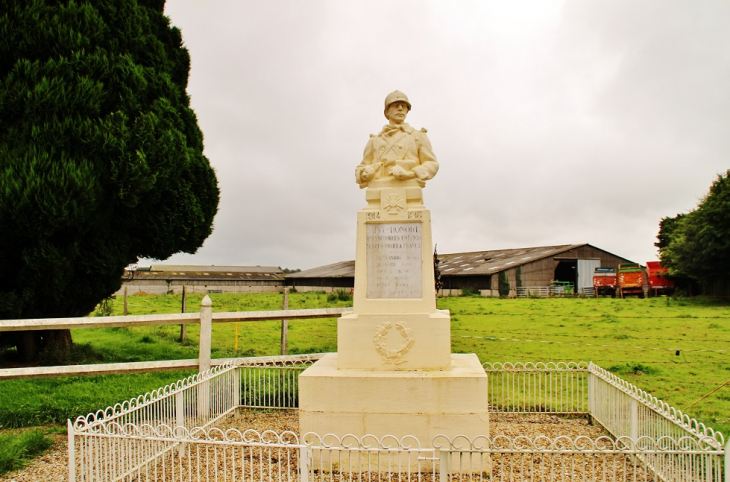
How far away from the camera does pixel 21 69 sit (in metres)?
9.39

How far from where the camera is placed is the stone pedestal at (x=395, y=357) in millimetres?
6031

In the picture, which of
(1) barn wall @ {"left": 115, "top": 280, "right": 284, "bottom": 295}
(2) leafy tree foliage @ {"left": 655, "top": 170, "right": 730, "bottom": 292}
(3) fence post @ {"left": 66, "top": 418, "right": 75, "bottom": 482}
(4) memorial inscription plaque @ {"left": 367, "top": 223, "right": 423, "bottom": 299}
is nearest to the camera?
(3) fence post @ {"left": 66, "top": 418, "right": 75, "bottom": 482}

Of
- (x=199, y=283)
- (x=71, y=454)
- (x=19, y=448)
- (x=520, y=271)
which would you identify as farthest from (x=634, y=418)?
(x=199, y=283)

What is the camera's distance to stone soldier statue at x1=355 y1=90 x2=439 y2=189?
703cm

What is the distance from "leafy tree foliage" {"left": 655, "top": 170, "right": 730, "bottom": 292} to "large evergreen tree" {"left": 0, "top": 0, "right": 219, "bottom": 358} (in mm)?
28438

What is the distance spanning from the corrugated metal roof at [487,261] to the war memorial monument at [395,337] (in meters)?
26.2

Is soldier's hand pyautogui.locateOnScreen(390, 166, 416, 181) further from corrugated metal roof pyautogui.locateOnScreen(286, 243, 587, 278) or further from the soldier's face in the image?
corrugated metal roof pyautogui.locateOnScreen(286, 243, 587, 278)

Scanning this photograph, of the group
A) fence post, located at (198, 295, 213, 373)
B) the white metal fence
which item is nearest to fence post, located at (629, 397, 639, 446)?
the white metal fence

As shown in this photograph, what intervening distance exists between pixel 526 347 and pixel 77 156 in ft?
36.2

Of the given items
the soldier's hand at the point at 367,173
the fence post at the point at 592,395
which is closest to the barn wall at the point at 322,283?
the fence post at the point at 592,395

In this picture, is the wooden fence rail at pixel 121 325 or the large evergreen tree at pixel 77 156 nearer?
the wooden fence rail at pixel 121 325

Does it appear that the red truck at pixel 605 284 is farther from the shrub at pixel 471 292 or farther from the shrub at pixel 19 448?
the shrub at pixel 19 448

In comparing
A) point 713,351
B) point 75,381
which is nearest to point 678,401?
point 713,351

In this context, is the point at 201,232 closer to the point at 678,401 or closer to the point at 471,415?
the point at 471,415
